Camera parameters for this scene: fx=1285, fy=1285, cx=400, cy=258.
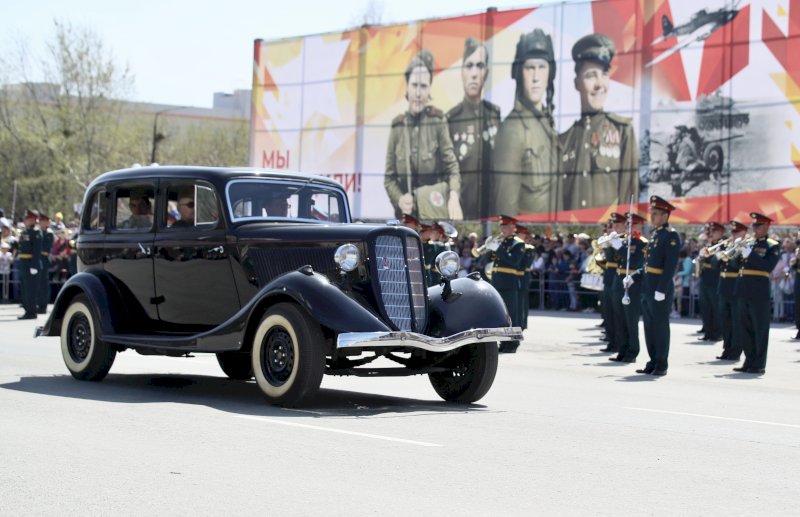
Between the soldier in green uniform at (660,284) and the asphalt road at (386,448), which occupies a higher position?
the soldier in green uniform at (660,284)

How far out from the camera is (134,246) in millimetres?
12594

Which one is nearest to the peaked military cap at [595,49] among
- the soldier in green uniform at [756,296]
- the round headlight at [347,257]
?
the soldier in green uniform at [756,296]

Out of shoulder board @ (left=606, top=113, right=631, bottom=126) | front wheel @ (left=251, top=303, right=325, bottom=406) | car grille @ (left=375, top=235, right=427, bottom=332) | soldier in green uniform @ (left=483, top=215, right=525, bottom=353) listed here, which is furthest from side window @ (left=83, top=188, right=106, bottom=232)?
shoulder board @ (left=606, top=113, right=631, bottom=126)

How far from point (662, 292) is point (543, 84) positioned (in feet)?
79.0

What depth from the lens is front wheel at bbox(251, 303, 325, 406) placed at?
10.4 metres

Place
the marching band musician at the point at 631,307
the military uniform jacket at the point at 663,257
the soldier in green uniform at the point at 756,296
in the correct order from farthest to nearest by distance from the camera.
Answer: the marching band musician at the point at 631,307
the soldier in green uniform at the point at 756,296
the military uniform jacket at the point at 663,257

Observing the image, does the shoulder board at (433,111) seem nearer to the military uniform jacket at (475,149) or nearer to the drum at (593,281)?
the military uniform jacket at (475,149)

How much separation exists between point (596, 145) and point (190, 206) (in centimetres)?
2746

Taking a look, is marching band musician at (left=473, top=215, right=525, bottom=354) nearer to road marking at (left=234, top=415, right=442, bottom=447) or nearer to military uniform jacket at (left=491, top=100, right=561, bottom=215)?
road marking at (left=234, top=415, right=442, bottom=447)

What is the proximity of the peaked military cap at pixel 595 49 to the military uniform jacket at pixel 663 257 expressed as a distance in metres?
22.3

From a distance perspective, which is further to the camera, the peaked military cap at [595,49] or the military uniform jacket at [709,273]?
the peaked military cap at [595,49]

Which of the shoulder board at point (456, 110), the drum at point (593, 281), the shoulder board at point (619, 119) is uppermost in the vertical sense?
the shoulder board at point (456, 110)

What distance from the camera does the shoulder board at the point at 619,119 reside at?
37.6 m

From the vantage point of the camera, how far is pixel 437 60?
43.3 metres
